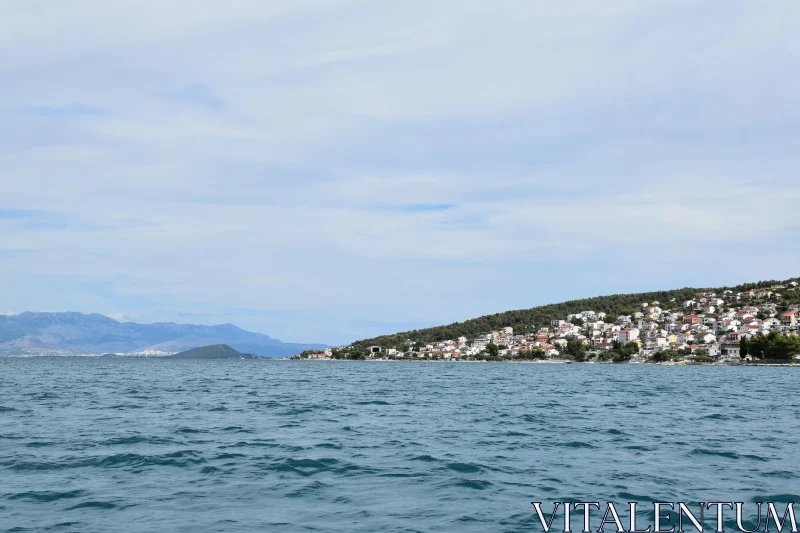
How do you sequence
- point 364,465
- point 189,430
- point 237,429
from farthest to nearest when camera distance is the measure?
point 237,429 → point 189,430 → point 364,465

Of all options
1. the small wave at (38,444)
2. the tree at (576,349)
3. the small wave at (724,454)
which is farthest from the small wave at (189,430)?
the tree at (576,349)

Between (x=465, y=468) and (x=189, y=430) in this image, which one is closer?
(x=465, y=468)

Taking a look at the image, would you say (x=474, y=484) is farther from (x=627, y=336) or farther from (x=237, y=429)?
(x=627, y=336)

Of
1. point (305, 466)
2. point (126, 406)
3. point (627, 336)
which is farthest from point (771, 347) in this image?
point (305, 466)

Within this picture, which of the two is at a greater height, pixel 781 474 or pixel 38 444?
pixel 38 444

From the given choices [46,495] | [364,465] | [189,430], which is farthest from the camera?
[189,430]

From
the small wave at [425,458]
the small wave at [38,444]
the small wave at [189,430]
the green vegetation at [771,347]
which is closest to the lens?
the small wave at [425,458]

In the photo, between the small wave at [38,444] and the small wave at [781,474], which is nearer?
the small wave at [781,474]

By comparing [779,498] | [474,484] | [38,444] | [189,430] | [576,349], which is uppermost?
[38,444]

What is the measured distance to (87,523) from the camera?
12562 millimetres

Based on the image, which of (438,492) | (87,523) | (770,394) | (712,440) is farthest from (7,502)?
(770,394)

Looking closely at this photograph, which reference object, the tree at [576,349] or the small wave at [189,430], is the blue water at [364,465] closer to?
the small wave at [189,430]

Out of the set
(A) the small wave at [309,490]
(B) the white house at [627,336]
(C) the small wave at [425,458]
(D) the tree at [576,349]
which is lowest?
(D) the tree at [576,349]

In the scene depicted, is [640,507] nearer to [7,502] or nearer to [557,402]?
[7,502]
